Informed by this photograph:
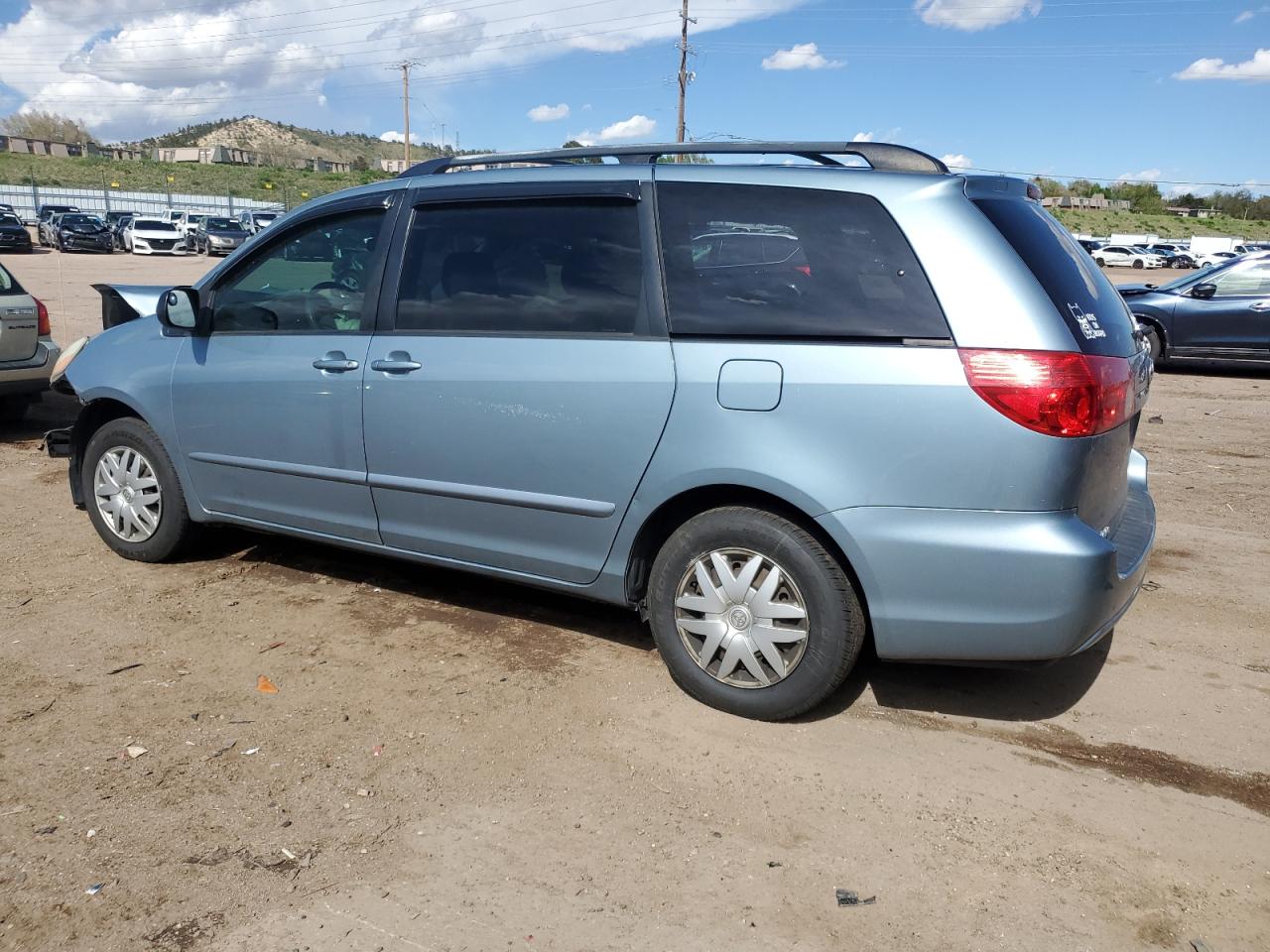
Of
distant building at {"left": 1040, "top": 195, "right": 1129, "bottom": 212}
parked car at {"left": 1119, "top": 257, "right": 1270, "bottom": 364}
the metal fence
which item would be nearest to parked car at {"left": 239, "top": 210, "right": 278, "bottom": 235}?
the metal fence

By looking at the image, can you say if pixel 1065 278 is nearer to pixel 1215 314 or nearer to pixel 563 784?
pixel 563 784

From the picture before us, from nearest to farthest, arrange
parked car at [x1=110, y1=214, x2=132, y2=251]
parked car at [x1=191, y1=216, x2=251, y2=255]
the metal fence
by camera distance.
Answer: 1. parked car at [x1=191, y1=216, x2=251, y2=255]
2. parked car at [x1=110, y1=214, x2=132, y2=251]
3. the metal fence

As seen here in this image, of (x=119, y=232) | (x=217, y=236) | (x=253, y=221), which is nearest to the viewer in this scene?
(x=217, y=236)

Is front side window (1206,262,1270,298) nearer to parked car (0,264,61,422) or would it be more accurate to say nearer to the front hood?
the front hood

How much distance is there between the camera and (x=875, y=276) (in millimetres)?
3393

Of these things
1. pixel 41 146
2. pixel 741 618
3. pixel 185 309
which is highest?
A: pixel 41 146

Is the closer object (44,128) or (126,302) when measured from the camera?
(126,302)

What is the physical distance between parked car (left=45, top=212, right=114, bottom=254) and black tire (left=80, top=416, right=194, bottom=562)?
130 ft

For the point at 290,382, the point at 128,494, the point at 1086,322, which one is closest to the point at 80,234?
the point at 128,494

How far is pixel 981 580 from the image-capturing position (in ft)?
10.7

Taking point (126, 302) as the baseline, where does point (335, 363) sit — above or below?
below

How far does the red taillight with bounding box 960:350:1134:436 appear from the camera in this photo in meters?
3.14

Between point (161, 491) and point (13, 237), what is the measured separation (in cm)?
4015

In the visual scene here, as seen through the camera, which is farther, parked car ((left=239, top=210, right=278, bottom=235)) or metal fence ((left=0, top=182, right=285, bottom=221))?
metal fence ((left=0, top=182, right=285, bottom=221))
